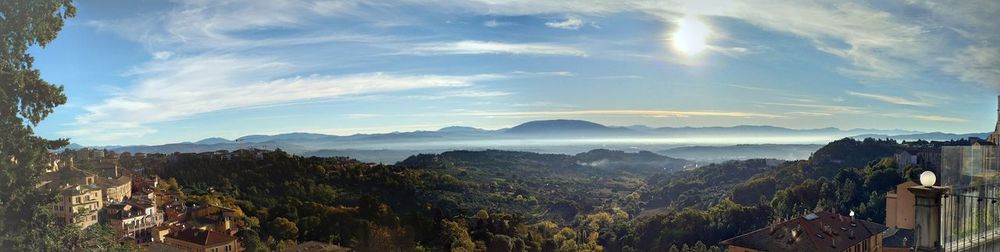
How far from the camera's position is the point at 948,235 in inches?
110

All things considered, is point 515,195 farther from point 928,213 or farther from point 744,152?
point 928,213

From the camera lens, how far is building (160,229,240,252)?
1255cm

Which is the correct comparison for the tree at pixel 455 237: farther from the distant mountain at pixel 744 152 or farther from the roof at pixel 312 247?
the distant mountain at pixel 744 152

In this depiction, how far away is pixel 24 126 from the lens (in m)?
4.84

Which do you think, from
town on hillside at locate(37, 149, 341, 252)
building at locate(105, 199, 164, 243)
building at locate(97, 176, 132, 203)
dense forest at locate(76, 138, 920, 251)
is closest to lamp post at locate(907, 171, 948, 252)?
town on hillside at locate(37, 149, 341, 252)

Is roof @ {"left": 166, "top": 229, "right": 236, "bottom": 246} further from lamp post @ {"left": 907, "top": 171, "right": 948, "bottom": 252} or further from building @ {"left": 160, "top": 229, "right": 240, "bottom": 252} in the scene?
lamp post @ {"left": 907, "top": 171, "right": 948, "bottom": 252}

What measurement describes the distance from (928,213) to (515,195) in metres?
26.6

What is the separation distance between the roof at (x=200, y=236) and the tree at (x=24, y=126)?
826cm

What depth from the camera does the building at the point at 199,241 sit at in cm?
1255

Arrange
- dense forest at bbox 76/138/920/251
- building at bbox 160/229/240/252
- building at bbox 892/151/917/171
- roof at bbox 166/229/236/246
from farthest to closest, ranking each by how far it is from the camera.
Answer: building at bbox 892/151/917/171, dense forest at bbox 76/138/920/251, roof at bbox 166/229/236/246, building at bbox 160/229/240/252

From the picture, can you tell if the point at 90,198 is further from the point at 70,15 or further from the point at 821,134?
the point at 821,134

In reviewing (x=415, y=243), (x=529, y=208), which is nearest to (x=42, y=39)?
(x=415, y=243)

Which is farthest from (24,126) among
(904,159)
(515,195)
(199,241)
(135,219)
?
(904,159)

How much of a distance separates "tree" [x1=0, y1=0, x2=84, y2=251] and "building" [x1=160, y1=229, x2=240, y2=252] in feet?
26.6
